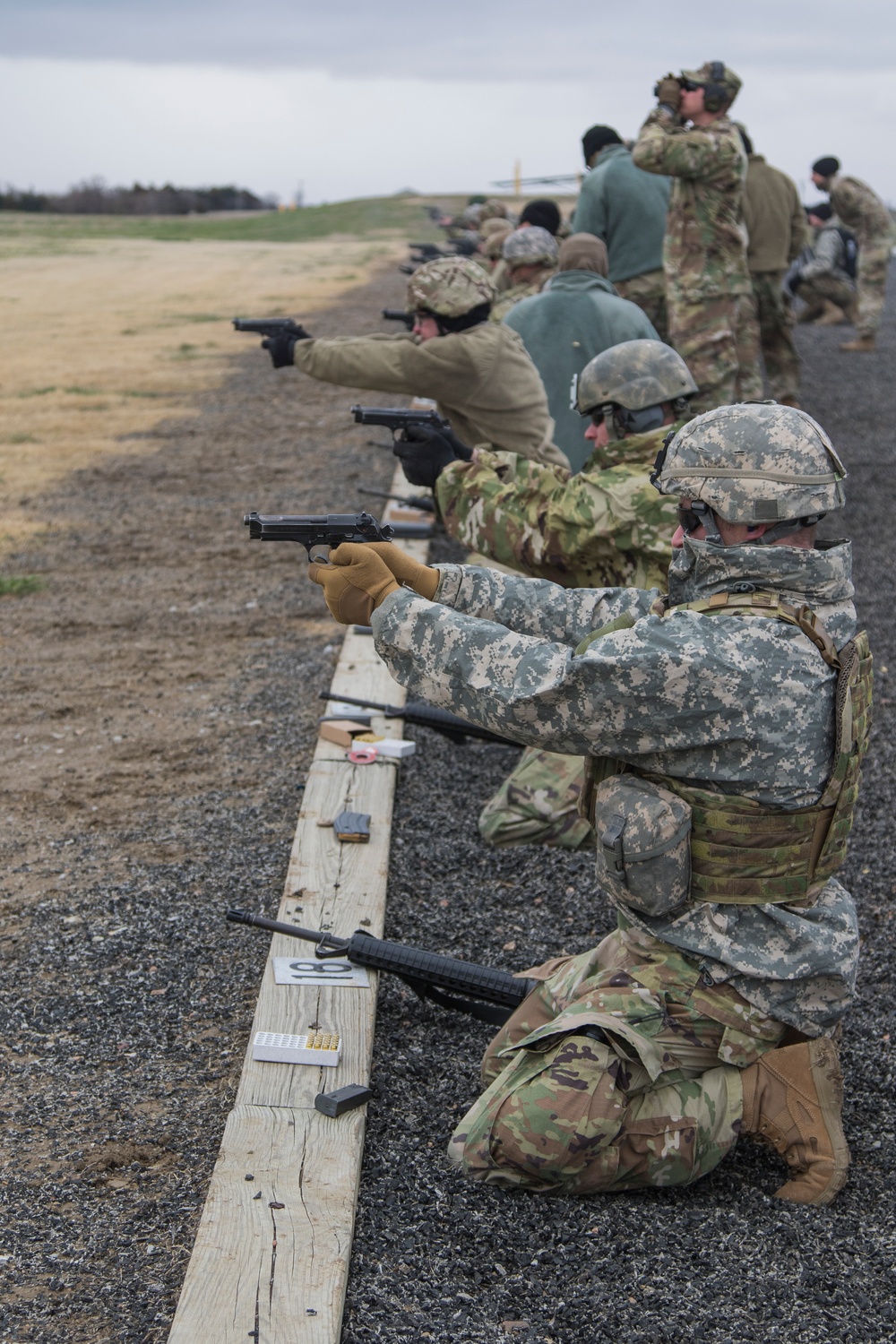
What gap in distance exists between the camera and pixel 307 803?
15.7ft

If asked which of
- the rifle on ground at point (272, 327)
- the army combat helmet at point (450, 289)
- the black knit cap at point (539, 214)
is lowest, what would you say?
the rifle on ground at point (272, 327)

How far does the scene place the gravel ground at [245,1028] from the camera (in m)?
2.72

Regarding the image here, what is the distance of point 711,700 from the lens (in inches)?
112

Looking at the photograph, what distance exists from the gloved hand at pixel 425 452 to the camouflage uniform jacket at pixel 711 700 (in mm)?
2391

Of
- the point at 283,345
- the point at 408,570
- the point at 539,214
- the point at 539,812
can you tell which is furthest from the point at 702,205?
the point at 408,570

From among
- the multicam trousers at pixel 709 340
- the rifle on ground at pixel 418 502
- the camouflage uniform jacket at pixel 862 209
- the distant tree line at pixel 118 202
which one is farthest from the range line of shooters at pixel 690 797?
the distant tree line at pixel 118 202

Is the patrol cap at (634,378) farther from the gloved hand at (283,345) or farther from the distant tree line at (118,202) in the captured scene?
the distant tree line at (118,202)

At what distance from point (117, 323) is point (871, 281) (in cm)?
1067

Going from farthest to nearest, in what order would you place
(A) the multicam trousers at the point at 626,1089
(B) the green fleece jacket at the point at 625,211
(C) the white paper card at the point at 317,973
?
(B) the green fleece jacket at the point at 625,211
(C) the white paper card at the point at 317,973
(A) the multicam trousers at the point at 626,1089

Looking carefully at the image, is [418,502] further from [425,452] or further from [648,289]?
[425,452]

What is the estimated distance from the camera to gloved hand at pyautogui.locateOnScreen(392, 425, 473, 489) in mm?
5379

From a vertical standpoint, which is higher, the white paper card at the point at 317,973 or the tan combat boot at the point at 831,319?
the tan combat boot at the point at 831,319

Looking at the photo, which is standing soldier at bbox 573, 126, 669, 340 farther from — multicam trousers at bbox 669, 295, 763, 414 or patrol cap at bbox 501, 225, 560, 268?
multicam trousers at bbox 669, 295, 763, 414

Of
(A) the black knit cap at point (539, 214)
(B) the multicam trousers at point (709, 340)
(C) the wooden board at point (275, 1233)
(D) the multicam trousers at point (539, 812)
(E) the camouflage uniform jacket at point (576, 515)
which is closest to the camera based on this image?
(C) the wooden board at point (275, 1233)
